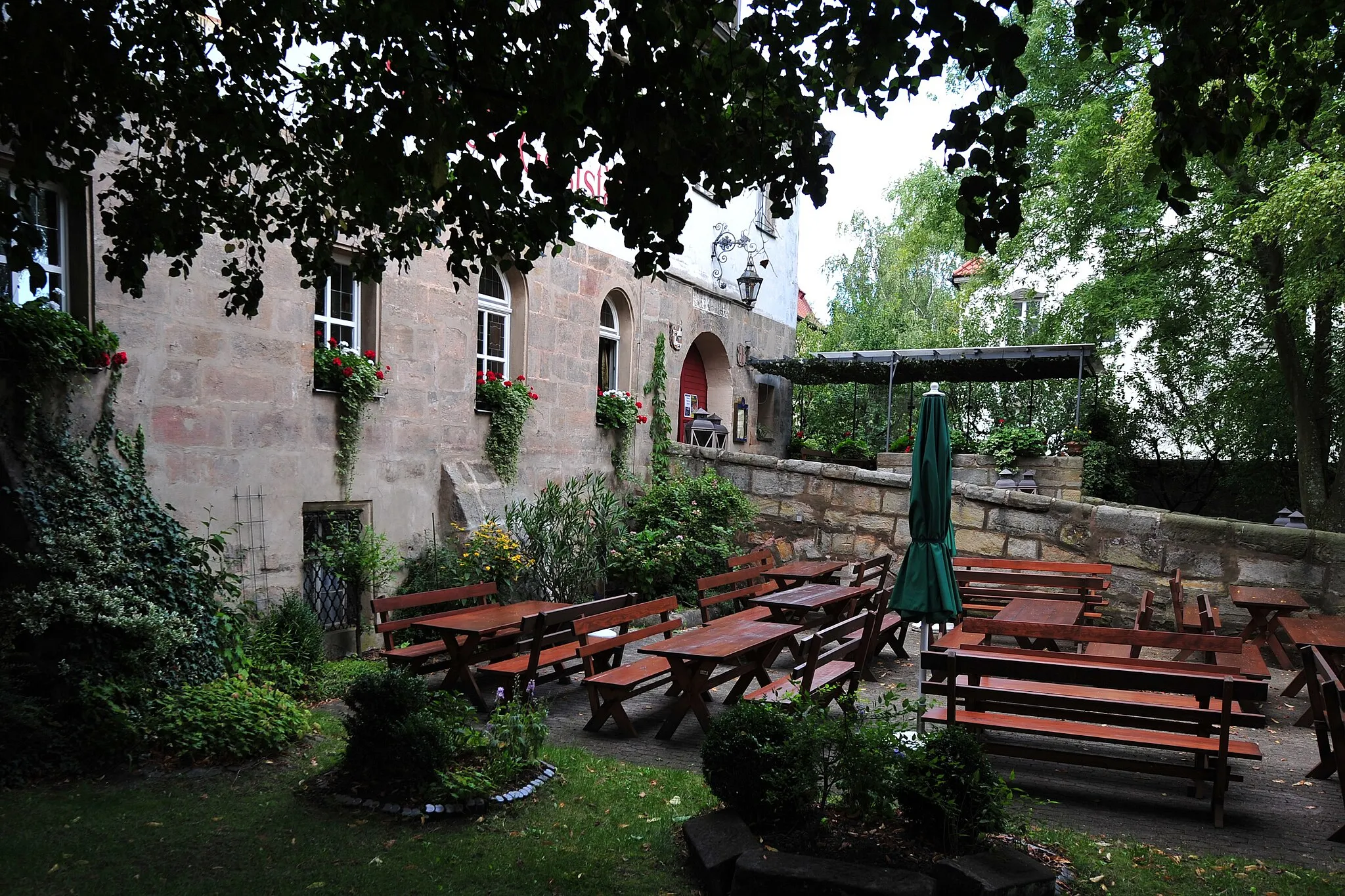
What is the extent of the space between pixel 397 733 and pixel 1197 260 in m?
14.9

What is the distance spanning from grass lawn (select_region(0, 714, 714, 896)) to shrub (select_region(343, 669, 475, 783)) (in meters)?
0.27

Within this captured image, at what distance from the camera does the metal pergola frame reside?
1488 centimetres

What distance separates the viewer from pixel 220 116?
4.02m

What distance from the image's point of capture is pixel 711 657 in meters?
5.63

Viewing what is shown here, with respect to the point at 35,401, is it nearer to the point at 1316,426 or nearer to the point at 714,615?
the point at 714,615

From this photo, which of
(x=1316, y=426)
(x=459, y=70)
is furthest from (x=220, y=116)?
(x=1316, y=426)

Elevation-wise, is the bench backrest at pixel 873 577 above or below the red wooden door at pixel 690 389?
below

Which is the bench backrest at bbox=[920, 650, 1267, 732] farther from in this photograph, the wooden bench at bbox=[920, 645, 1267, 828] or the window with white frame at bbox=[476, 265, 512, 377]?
the window with white frame at bbox=[476, 265, 512, 377]

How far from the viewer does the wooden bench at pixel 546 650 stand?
236 inches

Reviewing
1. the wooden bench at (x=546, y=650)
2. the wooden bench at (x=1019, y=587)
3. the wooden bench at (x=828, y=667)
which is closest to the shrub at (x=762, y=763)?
the wooden bench at (x=828, y=667)

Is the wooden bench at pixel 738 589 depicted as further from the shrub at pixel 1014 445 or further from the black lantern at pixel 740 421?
the black lantern at pixel 740 421

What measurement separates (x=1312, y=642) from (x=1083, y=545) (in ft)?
12.0

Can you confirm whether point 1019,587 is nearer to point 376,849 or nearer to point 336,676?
point 336,676

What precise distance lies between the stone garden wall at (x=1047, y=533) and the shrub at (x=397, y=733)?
7.48 meters
